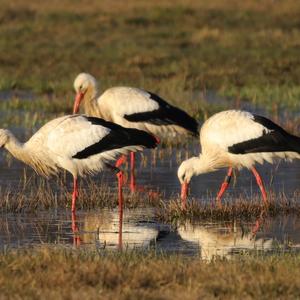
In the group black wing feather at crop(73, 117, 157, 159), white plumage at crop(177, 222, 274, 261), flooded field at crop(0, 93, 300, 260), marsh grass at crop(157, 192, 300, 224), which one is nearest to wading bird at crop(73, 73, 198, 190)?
flooded field at crop(0, 93, 300, 260)

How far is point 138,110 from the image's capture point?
1348 centimetres

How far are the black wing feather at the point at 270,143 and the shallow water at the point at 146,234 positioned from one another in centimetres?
115

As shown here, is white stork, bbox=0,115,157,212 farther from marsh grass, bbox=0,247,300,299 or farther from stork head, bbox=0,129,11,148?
marsh grass, bbox=0,247,300,299

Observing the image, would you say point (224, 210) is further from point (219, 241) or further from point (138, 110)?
point (138, 110)

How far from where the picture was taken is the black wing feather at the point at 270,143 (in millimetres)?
10836

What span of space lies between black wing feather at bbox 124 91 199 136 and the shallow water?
327cm

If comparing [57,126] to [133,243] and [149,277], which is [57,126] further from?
[149,277]

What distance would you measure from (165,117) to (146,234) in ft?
14.7

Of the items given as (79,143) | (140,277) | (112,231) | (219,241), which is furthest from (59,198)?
(140,277)

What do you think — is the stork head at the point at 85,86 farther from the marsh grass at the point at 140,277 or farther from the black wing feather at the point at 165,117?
the marsh grass at the point at 140,277

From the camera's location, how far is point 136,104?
13484mm

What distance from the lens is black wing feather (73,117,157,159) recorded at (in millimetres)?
10742

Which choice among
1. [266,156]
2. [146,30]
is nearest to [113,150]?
[266,156]

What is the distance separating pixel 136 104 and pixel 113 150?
2672 mm
